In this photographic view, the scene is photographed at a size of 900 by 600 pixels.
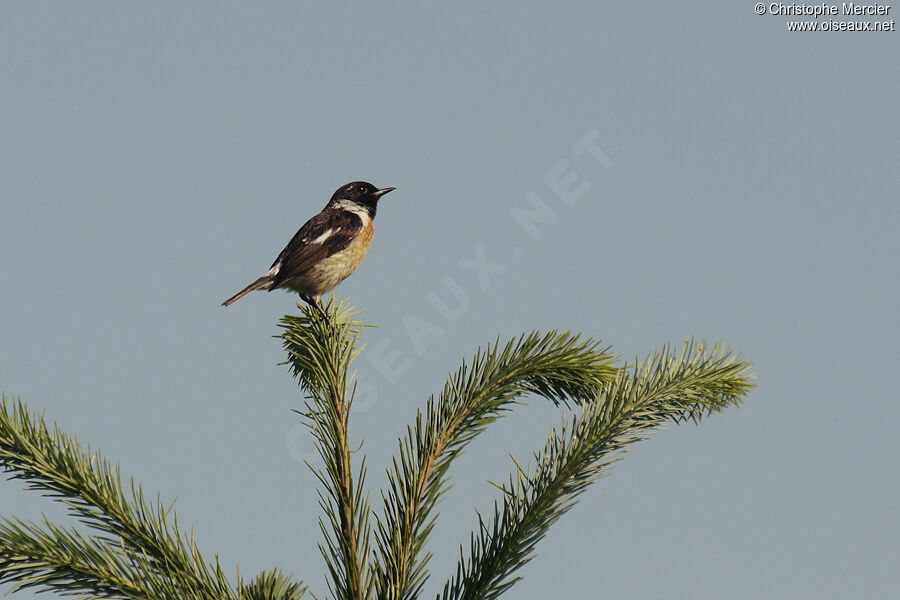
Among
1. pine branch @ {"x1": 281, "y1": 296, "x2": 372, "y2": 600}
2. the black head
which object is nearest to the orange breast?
the black head

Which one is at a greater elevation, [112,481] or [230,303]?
[230,303]

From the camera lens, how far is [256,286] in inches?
396

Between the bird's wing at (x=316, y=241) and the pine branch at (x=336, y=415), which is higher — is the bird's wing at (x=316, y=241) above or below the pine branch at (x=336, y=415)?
above

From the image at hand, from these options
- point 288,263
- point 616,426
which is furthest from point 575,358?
point 288,263

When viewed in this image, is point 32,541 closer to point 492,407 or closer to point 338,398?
point 338,398

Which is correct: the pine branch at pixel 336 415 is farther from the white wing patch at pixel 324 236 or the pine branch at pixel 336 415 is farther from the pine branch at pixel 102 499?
the white wing patch at pixel 324 236

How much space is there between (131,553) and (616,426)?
7.07 ft

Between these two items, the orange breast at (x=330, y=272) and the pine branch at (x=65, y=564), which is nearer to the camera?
the pine branch at (x=65, y=564)

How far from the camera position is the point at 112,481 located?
3885 millimetres

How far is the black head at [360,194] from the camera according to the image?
11.6 m

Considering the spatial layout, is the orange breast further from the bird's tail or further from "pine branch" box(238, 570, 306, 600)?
"pine branch" box(238, 570, 306, 600)

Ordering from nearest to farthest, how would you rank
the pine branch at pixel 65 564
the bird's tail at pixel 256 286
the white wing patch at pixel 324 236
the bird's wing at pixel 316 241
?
the pine branch at pixel 65 564
the bird's wing at pixel 316 241
the bird's tail at pixel 256 286
the white wing patch at pixel 324 236

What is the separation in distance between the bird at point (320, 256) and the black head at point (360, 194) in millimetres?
760

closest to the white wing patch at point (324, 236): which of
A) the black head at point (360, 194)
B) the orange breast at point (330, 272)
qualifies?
the orange breast at point (330, 272)
